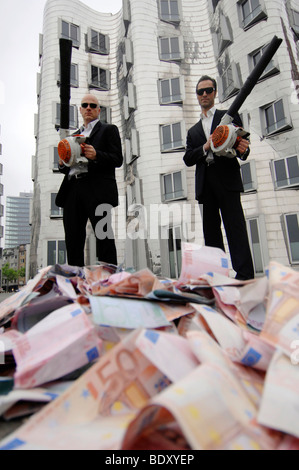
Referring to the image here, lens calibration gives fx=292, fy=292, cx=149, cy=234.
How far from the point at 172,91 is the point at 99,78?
3.27 meters

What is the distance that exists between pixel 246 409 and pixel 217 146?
174cm

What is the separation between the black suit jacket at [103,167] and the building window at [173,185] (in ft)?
22.2

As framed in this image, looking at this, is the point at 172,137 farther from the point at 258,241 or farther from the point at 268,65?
the point at 258,241

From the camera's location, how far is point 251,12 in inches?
349

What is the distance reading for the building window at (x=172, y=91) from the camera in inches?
381

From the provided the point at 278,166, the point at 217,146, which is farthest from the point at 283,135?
the point at 217,146

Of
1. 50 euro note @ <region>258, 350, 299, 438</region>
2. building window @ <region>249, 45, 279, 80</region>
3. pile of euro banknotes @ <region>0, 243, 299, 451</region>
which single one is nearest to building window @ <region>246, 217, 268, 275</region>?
building window @ <region>249, 45, 279, 80</region>

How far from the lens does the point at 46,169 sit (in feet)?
33.3

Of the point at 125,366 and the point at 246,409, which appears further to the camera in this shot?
the point at 125,366

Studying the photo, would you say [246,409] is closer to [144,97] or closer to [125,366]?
[125,366]

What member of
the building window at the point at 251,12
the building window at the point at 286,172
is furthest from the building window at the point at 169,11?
the building window at the point at 286,172

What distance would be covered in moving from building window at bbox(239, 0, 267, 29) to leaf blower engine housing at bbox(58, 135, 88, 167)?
953 cm

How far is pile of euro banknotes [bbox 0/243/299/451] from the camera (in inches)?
18.7
